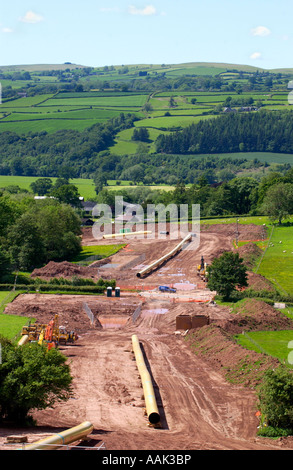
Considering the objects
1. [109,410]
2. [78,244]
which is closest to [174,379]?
[109,410]

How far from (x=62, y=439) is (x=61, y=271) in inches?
1830

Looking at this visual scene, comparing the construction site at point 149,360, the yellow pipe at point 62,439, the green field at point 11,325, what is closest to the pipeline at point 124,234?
the construction site at point 149,360

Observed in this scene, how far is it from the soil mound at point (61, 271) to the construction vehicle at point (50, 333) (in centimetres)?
2203

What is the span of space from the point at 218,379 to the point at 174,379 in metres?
2.62

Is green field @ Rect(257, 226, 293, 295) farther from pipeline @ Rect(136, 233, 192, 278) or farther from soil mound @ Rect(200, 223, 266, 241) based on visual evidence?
pipeline @ Rect(136, 233, 192, 278)

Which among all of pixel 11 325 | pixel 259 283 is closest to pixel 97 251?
pixel 259 283

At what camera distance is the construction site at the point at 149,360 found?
1140 inches

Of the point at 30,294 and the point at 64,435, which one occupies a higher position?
the point at 64,435

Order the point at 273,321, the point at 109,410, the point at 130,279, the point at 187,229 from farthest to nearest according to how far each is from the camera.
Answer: the point at 187,229 < the point at 130,279 < the point at 273,321 < the point at 109,410

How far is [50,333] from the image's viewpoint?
45406 millimetres

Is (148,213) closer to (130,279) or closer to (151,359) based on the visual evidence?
(130,279)

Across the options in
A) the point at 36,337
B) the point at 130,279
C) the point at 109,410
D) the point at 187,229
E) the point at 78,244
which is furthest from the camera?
the point at 187,229

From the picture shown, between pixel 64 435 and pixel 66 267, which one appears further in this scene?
pixel 66 267

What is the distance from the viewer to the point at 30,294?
6241cm
